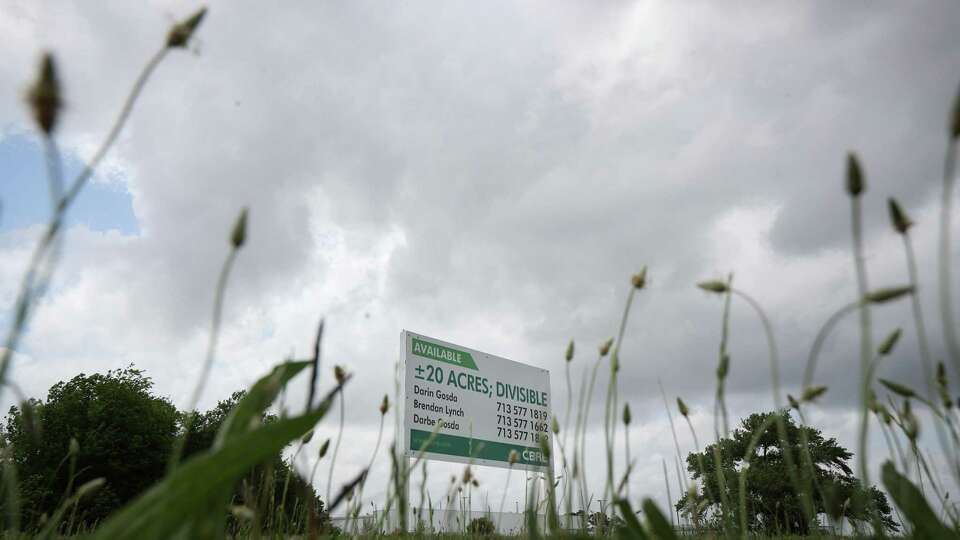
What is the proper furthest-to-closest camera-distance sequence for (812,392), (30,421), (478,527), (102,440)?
(102,440) → (478,527) → (812,392) → (30,421)

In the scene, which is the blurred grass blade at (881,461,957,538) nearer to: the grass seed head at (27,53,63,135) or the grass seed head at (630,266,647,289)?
the grass seed head at (630,266,647,289)

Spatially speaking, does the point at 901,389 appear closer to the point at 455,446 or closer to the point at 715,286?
the point at 715,286

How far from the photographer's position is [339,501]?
113 centimetres

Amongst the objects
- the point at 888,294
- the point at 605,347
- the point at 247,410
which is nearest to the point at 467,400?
the point at 605,347

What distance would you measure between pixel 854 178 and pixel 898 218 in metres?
0.15

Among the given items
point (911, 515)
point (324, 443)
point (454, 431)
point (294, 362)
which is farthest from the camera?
point (454, 431)

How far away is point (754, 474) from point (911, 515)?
21.2 metres

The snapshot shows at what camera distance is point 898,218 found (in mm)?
904

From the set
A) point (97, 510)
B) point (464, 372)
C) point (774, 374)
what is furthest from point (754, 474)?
point (774, 374)

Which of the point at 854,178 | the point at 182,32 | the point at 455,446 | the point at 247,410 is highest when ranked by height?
the point at 455,446

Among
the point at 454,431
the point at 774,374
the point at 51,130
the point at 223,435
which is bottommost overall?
the point at 223,435

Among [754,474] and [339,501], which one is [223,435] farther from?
[754,474]

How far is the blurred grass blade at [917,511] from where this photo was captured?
121 centimetres

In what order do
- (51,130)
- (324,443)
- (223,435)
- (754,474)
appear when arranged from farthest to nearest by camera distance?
(754,474) → (324,443) → (223,435) → (51,130)
